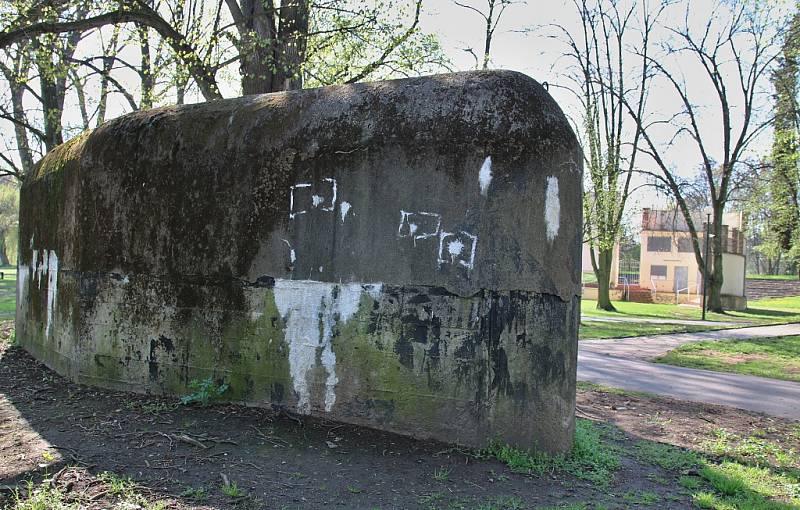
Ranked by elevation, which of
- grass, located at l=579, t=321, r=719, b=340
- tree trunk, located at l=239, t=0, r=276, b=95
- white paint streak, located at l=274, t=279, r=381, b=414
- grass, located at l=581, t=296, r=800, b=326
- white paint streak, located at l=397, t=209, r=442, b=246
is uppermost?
tree trunk, located at l=239, t=0, r=276, b=95

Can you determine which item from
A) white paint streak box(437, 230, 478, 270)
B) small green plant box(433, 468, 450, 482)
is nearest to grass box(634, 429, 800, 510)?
small green plant box(433, 468, 450, 482)

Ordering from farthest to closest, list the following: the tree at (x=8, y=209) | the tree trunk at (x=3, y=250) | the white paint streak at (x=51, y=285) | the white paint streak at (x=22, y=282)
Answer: the tree trunk at (x=3, y=250) < the tree at (x=8, y=209) < the white paint streak at (x=22, y=282) < the white paint streak at (x=51, y=285)

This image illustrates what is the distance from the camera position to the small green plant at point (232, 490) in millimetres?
3629

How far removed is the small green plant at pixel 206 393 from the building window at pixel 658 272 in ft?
160

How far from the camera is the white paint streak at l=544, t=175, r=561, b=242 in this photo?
4598 millimetres

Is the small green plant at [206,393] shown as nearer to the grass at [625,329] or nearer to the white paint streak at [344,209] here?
the white paint streak at [344,209]

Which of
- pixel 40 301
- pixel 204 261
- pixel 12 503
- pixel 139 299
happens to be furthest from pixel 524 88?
pixel 40 301

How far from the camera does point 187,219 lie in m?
5.51

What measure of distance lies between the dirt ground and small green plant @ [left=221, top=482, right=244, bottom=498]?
2 centimetres

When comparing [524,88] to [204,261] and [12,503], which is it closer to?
[204,261]

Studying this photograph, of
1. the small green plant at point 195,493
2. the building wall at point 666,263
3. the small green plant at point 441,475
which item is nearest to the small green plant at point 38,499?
the small green plant at point 195,493

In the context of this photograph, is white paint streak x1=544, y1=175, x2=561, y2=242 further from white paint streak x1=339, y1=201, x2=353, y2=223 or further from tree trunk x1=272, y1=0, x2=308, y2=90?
tree trunk x1=272, y1=0, x2=308, y2=90

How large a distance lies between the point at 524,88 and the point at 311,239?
81.1 inches

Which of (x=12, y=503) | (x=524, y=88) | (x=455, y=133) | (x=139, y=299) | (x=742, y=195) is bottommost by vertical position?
(x=12, y=503)
